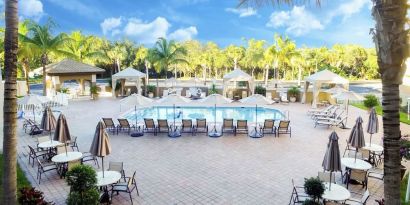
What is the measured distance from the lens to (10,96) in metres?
5.56

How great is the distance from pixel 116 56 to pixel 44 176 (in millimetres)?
40498

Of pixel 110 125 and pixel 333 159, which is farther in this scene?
pixel 110 125

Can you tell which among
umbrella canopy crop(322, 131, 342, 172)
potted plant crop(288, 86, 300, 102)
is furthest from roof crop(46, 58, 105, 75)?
umbrella canopy crop(322, 131, 342, 172)

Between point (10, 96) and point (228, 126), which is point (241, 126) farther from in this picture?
point (10, 96)

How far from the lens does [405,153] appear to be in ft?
27.2

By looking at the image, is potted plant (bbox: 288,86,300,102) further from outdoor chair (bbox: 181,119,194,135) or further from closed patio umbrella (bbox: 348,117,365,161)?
closed patio umbrella (bbox: 348,117,365,161)

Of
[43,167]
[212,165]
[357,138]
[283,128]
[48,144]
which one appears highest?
[357,138]

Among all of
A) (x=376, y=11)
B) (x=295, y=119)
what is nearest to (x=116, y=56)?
(x=295, y=119)

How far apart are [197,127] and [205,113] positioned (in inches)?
277

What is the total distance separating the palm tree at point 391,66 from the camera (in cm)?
432

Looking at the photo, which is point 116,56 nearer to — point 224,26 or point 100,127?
point 100,127

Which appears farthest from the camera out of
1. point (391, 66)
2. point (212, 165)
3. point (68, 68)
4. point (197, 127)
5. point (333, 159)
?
point (68, 68)

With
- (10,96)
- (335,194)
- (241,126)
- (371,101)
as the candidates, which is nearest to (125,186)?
(10,96)

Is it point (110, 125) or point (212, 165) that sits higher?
point (110, 125)
